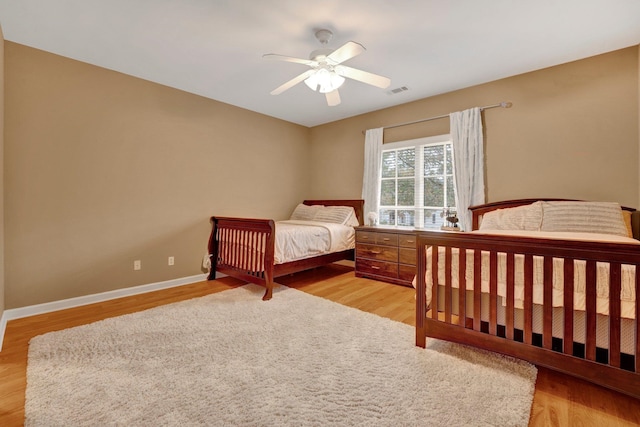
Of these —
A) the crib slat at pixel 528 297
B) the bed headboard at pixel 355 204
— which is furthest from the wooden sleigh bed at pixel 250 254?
the crib slat at pixel 528 297

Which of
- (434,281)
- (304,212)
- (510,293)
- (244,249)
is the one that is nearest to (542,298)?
(510,293)

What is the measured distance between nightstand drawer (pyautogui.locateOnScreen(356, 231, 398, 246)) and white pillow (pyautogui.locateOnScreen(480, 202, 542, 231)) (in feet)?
3.36

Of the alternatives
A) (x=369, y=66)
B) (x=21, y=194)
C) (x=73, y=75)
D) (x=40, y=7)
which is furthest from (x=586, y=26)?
(x=21, y=194)

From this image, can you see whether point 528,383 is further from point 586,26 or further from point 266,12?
point 266,12

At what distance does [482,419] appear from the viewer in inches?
53.0

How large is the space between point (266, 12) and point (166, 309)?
108 inches

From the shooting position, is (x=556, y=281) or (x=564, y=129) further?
(x=564, y=129)

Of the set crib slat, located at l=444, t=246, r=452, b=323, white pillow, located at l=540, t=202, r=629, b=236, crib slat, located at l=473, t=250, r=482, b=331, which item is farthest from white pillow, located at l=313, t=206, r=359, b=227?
crib slat, located at l=473, t=250, r=482, b=331

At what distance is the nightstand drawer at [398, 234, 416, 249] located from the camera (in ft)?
11.7

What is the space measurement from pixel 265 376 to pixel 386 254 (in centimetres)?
245

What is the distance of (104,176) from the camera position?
3.09 metres

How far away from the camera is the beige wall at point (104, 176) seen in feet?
8.68

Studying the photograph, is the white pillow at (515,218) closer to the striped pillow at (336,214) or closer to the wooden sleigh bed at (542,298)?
the wooden sleigh bed at (542,298)

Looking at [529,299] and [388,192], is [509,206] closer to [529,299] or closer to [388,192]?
[388,192]
